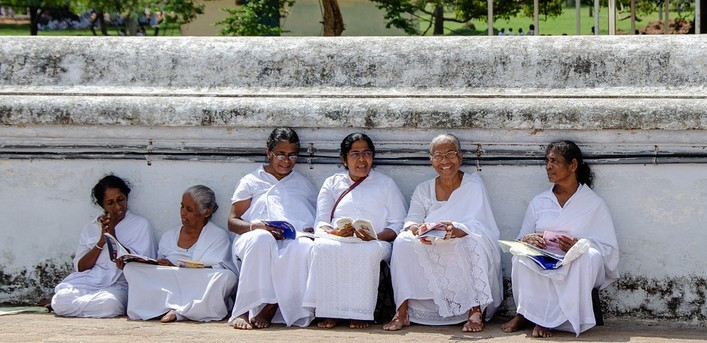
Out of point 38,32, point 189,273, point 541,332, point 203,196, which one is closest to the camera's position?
point 541,332

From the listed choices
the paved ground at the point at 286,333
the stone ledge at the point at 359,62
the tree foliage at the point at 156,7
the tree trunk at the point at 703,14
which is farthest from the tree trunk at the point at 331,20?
the paved ground at the point at 286,333

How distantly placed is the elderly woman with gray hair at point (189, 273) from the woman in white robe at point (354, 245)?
62cm

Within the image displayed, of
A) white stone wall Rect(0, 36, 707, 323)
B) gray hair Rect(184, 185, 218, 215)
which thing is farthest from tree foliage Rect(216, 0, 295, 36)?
gray hair Rect(184, 185, 218, 215)

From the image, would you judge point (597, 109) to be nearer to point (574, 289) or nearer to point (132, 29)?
point (574, 289)

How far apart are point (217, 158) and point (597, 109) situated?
8.05ft

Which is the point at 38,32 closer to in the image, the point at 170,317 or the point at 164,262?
the point at 164,262

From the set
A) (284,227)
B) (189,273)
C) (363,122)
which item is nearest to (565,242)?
(363,122)

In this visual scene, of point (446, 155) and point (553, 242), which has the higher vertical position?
point (446, 155)

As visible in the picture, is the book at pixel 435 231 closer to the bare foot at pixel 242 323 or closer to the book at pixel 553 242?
the book at pixel 553 242

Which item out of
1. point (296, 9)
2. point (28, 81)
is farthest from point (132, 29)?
point (28, 81)

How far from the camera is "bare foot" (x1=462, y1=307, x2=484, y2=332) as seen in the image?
6.66 meters

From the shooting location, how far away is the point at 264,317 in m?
6.94

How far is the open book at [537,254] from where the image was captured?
654cm

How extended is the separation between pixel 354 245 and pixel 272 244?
0.52 meters
